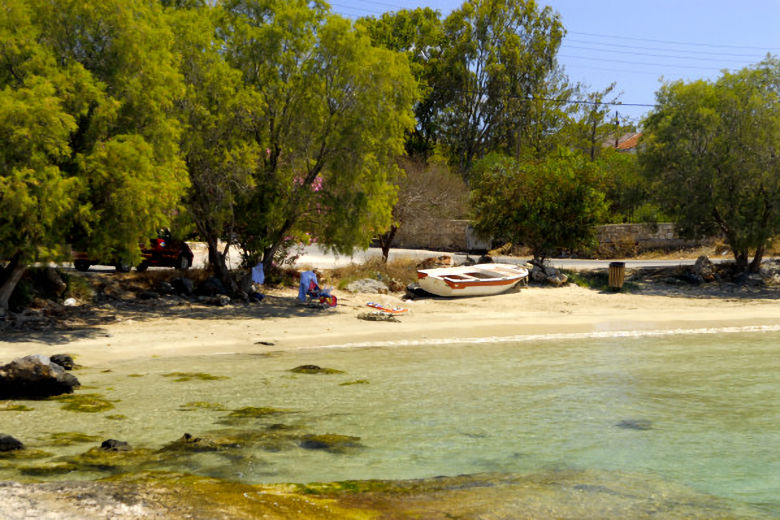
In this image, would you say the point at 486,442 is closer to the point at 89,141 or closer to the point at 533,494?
the point at 533,494

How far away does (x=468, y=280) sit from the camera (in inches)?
972

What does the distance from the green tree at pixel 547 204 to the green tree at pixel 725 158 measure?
2.67 m

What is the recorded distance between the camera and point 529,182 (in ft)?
94.8

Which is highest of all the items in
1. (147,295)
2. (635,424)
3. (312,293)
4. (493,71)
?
(493,71)

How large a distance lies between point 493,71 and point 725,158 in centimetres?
2858

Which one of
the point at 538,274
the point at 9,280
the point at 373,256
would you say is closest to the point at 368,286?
the point at 373,256

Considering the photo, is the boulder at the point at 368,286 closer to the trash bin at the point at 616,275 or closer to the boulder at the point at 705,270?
the trash bin at the point at 616,275

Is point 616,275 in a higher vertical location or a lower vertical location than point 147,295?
higher

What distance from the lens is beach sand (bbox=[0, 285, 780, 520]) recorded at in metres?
7.14

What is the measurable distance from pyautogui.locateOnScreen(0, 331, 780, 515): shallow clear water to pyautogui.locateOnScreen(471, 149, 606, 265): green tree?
33.7 ft

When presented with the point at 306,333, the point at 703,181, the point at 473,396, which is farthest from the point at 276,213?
the point at 703,181

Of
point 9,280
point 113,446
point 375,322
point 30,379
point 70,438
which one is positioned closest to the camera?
point 113,446

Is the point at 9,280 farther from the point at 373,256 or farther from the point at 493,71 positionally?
the point at 493,71

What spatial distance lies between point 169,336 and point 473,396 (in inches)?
295
